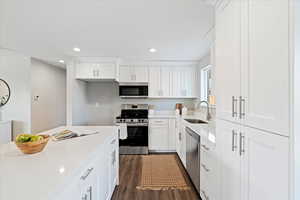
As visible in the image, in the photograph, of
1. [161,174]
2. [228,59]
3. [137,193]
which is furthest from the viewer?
[161,174]

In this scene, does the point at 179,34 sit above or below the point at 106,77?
above

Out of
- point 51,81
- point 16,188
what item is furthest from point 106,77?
point 16,188

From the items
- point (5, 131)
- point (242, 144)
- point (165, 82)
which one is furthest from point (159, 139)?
point (5, 131)

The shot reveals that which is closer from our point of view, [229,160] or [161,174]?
[229,160]

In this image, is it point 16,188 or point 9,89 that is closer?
point 16,188

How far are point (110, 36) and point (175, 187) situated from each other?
2550 mm

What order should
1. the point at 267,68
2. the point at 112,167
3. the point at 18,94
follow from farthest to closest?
the point at 18,94, the point at 112,167, the point at 267,68

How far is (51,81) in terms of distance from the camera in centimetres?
521

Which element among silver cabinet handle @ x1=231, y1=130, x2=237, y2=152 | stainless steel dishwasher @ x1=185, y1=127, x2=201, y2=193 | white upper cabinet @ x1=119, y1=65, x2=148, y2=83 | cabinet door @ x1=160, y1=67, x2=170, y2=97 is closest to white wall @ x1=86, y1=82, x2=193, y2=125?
white upper cabinet @ x1=119, y1=65, x2=148, y2=83

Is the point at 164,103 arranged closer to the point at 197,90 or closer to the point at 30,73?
the point at 197,90

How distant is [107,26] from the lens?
236 cm

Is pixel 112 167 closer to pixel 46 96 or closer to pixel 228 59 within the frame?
pixel 228 59

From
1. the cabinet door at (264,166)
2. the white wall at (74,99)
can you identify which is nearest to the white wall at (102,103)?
the white wall at (74,99)

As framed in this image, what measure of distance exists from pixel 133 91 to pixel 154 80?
630mm
